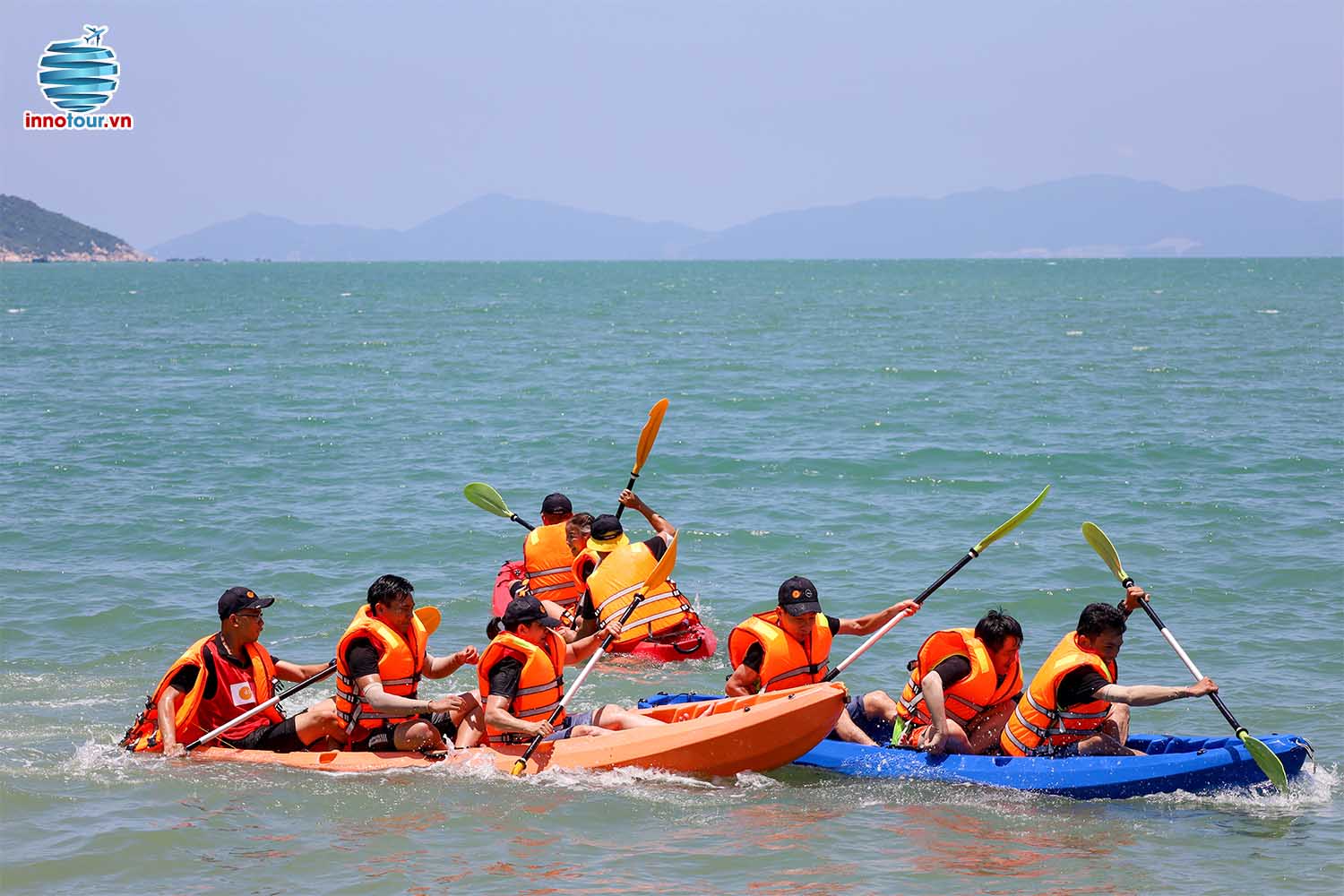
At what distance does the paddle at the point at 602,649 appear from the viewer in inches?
340

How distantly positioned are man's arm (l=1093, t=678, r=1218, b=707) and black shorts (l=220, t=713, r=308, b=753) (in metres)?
4.87

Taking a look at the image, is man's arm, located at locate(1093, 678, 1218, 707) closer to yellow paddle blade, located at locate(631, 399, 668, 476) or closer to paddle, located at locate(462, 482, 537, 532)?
yellow paddle blade, located at locate(631, 399, 668, 476)

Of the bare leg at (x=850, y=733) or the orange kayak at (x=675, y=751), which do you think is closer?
the orange kayak at (x=675, y=751)

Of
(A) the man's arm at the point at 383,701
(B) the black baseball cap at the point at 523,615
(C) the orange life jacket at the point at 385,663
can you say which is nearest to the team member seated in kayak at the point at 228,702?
(C) the orange life jacket at the point at 385,663

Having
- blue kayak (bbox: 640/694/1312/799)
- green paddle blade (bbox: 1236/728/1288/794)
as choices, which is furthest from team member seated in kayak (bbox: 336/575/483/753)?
green paddle blade (bbox: 1236/728/1288/794)

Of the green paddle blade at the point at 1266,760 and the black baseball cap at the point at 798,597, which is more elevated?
the black baseball cap at the point at 798,597

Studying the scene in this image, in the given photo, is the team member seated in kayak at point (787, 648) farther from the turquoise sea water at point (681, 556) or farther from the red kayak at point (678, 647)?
the red kayak at point (678, 647)

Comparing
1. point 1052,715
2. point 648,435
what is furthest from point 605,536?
point 1052,715

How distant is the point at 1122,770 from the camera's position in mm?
8547

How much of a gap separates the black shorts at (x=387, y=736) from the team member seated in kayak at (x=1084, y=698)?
11.3 ft

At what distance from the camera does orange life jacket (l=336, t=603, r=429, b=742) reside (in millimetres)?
8594

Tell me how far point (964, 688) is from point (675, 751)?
1.80m

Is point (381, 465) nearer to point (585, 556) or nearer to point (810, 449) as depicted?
point (810, 449)

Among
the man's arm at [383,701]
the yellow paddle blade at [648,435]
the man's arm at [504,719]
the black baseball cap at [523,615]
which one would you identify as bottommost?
the man's arm at [504,719]
